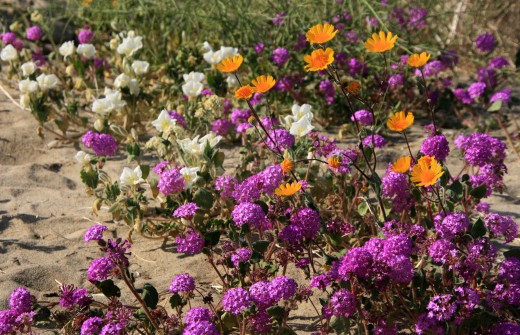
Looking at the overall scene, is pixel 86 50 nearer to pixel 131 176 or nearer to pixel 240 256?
pixel 131 176

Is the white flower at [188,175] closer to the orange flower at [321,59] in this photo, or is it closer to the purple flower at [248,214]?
the purple flower at [248,214]

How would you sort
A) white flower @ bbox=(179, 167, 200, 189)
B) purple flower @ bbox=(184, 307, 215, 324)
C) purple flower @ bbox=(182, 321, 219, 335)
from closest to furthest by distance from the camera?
purple flower @ bbox=(182, 321, 219, 335) → purple flower @ bbox=(184, 307, 215, 324) → white flower @ bbox=(179, 167, 200, 189)

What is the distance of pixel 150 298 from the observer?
2555mm

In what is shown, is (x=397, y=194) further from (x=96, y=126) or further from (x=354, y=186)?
(x=96, y=126)

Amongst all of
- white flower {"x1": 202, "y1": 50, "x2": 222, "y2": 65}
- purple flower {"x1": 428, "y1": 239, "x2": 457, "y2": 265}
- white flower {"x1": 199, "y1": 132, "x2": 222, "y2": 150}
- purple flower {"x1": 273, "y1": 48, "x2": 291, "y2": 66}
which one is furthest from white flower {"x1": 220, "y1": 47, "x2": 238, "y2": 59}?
A: purple flower {"x1": 428, "y1": 239, "x2": 457, "y2": 265}

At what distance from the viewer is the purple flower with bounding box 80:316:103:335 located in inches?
93.9

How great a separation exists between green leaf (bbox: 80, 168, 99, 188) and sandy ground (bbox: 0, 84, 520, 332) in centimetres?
19

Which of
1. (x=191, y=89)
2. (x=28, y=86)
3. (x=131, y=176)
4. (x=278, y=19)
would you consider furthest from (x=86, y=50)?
(x=131, y=176)

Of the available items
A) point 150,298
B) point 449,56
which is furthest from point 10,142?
point 449,56

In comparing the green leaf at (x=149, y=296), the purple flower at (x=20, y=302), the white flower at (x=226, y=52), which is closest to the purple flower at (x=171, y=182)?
the green leaf at (x=149, y=296)

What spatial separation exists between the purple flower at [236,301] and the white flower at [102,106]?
2.37m

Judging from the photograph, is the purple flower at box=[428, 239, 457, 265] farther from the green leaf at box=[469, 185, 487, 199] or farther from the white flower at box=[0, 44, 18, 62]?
the white flower at box=[0, 44, 18, 62]

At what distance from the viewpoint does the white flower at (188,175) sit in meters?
3.31

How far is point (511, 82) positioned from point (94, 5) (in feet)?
11.5
